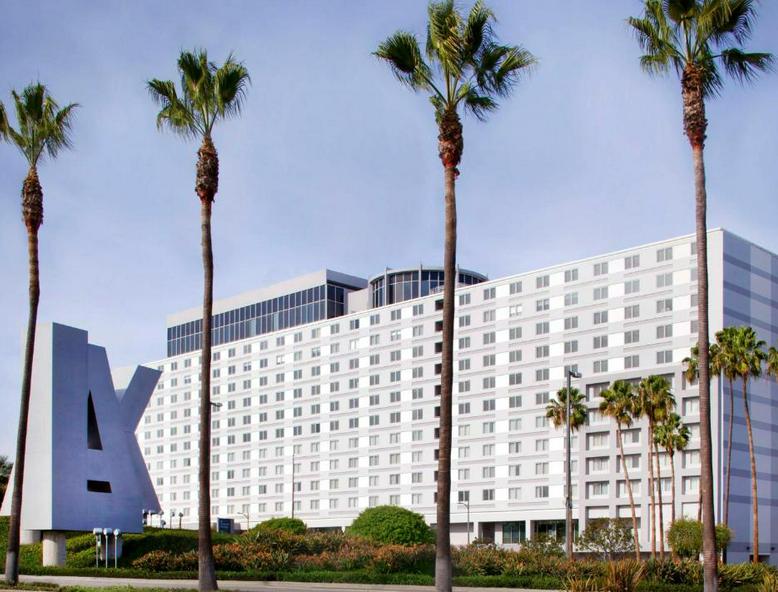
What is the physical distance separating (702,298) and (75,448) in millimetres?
42475

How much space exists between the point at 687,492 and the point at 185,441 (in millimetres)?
87089

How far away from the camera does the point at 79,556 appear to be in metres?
60.9

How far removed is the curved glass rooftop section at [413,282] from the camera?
136625 millimetres

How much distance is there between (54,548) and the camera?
194 ft

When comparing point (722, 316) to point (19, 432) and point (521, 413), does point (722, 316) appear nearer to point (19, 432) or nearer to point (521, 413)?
point (521, 413)

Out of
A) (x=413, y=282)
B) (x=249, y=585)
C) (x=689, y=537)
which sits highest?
(x=413, y=282)

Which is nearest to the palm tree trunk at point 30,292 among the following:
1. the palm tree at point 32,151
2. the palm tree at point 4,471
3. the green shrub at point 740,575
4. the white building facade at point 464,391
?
the palm tree at point 32,151

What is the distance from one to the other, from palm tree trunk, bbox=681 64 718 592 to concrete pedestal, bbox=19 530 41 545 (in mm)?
44158

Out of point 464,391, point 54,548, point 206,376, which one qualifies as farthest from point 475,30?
point 464,391

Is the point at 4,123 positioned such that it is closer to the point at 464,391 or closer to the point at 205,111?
the point at 205,111

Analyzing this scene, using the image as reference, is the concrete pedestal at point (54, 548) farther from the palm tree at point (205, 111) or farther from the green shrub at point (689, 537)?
the green shrub at point (689, 537)

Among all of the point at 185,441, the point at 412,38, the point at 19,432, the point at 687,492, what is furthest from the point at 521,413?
the point at 412,38

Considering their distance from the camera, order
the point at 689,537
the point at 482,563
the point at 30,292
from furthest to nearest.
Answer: the point at 689,537 < the point at 482,563 < the point at 30,292

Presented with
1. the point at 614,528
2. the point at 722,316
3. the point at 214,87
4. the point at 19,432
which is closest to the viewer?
the point at 214,87
